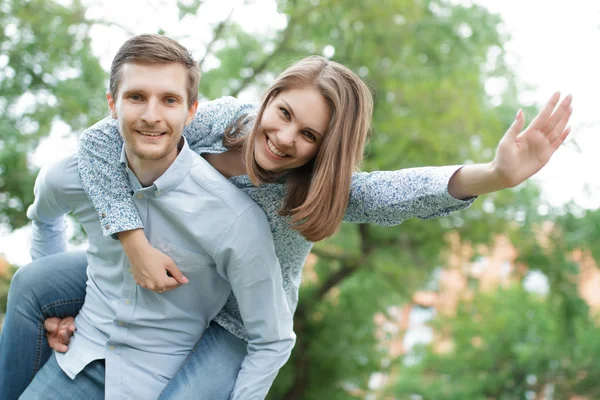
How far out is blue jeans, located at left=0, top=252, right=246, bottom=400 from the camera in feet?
6.84

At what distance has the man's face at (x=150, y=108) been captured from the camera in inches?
74.7

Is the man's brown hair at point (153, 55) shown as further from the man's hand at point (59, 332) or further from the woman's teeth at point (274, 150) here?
the man's hand at point (59, 332)

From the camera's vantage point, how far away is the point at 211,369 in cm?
204

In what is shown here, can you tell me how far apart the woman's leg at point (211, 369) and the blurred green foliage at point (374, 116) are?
12.9ft

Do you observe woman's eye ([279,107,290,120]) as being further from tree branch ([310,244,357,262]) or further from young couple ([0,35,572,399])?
tree branch ([310,244,357,262])

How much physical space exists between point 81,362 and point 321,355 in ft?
28.2

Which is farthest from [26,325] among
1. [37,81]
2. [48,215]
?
[37,81]

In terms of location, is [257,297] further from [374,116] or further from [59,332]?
[374,116]

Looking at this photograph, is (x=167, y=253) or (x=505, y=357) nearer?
(x=167, y=253)

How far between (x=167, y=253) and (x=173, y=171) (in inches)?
9.4

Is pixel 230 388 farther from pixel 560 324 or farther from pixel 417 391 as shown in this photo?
pixel 417 391

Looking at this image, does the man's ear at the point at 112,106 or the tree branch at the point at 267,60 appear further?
the tree branch at the point at 267,60

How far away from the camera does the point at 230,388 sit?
205 centimetres

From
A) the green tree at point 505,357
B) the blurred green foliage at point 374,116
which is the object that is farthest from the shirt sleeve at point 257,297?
the green tree at point 505,357
